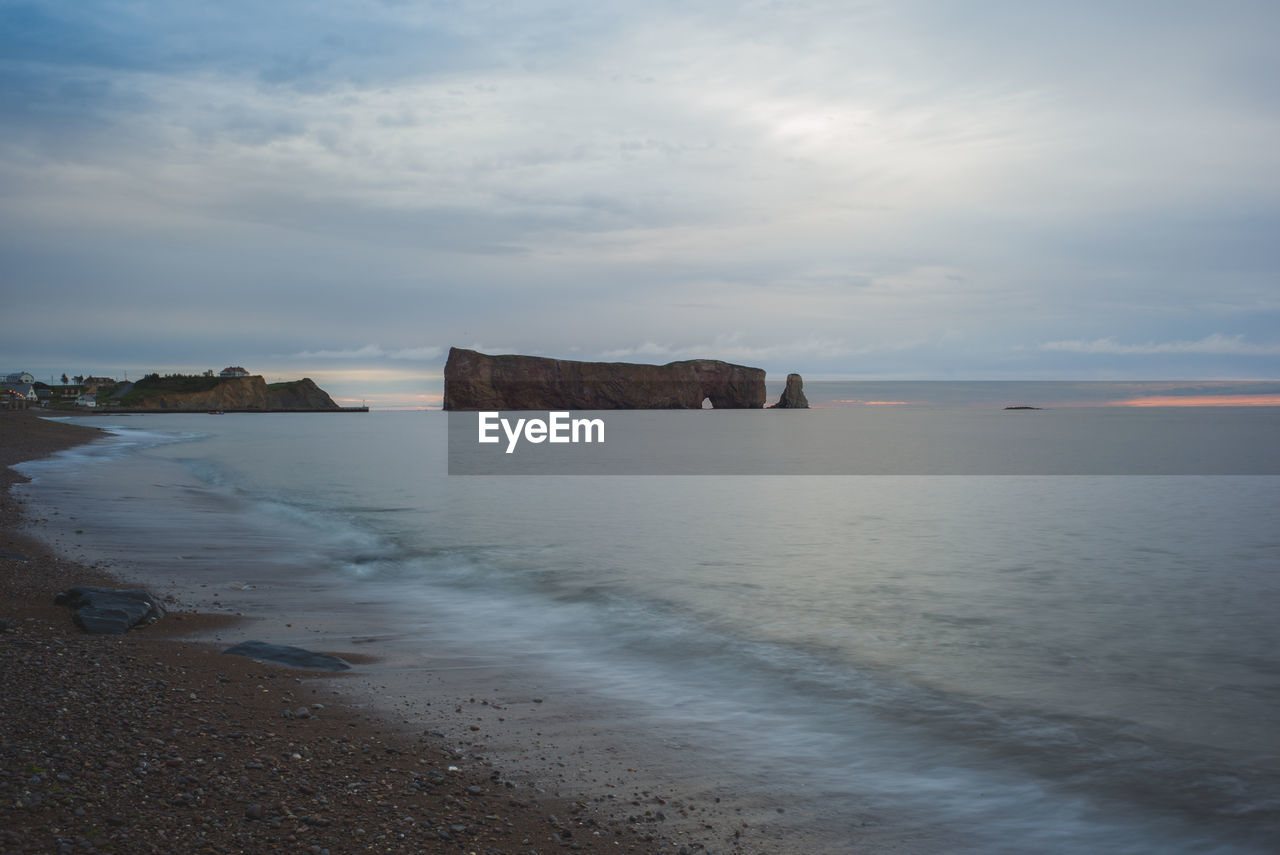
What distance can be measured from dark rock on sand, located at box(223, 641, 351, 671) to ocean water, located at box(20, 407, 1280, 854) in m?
0.55

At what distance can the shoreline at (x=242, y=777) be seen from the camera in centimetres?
373

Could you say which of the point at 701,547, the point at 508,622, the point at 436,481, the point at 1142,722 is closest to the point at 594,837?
the point at 1142,722

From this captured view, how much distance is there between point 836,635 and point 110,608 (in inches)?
289

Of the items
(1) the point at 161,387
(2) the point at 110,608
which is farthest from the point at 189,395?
(2) the point at 110,608

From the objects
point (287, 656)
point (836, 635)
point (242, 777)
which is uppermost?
point (242, 777)

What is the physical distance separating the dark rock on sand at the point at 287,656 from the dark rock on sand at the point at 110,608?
3.69 feet

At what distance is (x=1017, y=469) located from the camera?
40562 millimetres

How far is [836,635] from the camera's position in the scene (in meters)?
9.79

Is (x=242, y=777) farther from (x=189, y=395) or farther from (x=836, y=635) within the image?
(x=189, y=395)

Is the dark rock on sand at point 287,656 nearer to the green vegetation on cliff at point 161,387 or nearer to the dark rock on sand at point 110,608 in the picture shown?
the dark rock on sand at point 110,608

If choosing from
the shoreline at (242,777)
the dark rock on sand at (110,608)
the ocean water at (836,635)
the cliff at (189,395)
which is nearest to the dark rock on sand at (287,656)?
the shoreline at (242,777)

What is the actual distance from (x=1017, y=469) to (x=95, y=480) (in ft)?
122

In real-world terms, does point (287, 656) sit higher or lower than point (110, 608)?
lower

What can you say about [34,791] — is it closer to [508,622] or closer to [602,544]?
[508,622]
